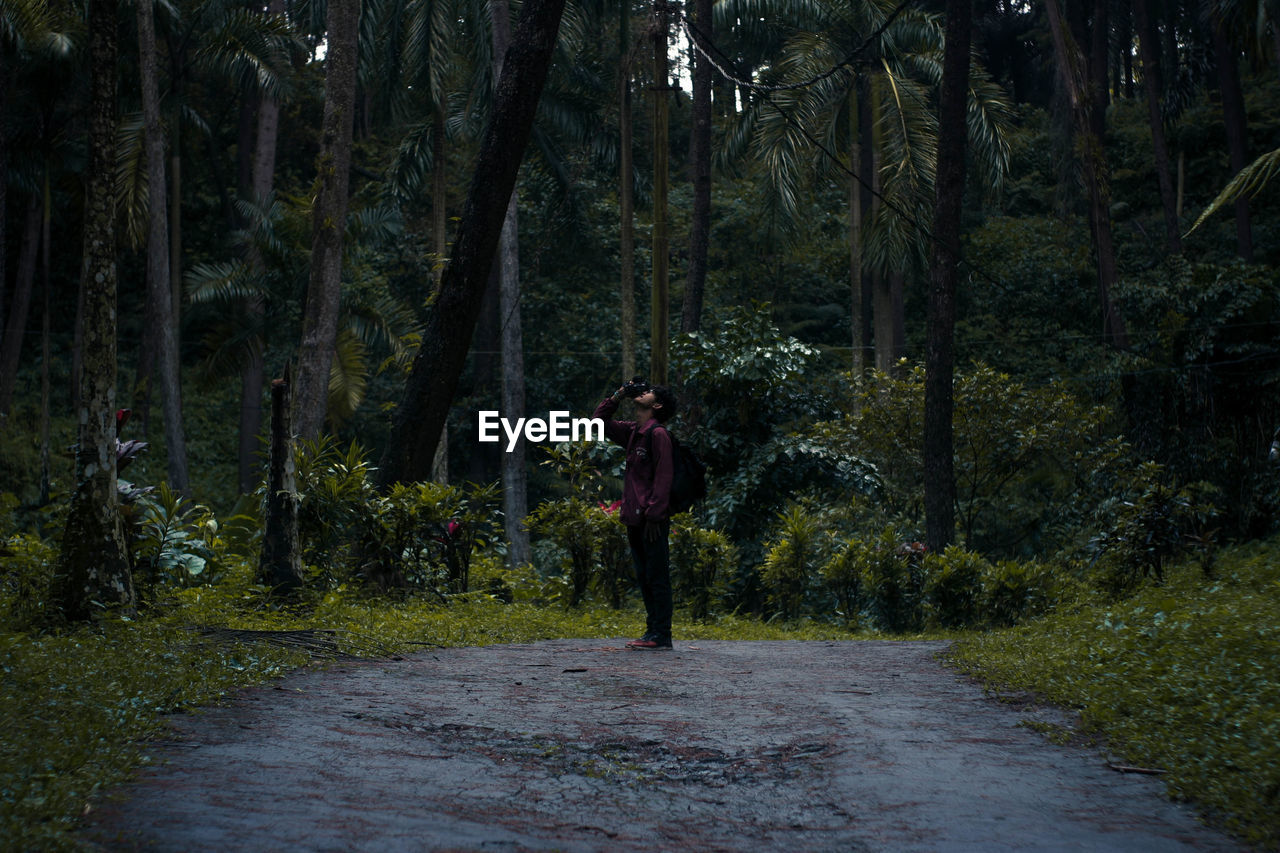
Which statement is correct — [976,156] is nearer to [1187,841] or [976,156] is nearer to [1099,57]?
[1099,57]

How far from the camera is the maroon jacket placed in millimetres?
9311

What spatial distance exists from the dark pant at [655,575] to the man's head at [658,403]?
880 millimetres

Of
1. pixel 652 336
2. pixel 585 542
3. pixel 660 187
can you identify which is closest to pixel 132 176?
pixel 660 187

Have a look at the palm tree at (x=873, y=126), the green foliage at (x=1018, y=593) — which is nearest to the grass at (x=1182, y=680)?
the green foliage at (x=1018, y=593)

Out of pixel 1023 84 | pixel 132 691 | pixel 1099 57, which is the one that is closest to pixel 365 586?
pixel 132 691

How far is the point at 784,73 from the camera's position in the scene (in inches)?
1223

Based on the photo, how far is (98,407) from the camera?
27.5 ft

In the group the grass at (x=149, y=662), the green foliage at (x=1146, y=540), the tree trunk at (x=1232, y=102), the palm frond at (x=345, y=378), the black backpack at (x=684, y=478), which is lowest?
the grass at (x=149, y=662)

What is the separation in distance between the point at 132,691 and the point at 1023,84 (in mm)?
46429

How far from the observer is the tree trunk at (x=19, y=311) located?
2809cm

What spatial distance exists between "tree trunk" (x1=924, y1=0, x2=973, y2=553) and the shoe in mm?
8811

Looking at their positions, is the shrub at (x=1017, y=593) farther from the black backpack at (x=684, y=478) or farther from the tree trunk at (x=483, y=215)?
the tree trunk at (x=483, y=215)

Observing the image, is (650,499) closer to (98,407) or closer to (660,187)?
(98,407)

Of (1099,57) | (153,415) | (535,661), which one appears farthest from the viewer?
(153,415)
